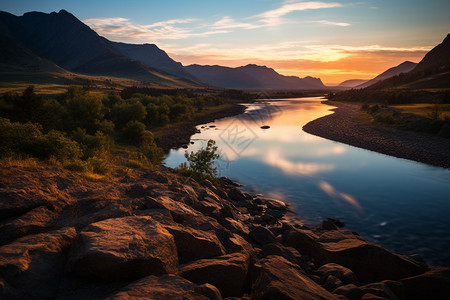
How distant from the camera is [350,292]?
26.1 feet

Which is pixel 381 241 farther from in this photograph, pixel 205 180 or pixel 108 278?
pixel 108 278

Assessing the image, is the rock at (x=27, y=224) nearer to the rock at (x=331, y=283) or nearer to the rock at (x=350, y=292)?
the rock at (x=350, y=292)

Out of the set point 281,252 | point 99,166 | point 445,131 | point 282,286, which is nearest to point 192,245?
point 282,286

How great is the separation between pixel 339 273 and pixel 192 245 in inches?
234

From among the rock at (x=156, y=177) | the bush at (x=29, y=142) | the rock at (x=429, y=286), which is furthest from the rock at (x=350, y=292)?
the bush at (x=29, y=142)

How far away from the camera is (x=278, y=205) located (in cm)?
2020

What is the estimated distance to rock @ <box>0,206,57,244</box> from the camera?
707 centimetres

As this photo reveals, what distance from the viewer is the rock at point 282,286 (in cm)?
698

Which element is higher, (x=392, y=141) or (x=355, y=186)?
(x=392, y=141)

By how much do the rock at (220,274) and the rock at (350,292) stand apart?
321 centimetres

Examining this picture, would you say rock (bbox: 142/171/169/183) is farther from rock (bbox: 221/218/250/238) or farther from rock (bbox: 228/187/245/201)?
rock (bbox: 228/187/245/201)

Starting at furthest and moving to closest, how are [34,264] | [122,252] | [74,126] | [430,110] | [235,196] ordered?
[430,110], [74,126], [235,196], [122,252], [34,264]

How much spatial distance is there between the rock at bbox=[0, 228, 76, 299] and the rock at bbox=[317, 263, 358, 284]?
364 inches

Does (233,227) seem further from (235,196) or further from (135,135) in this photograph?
(135,135)
